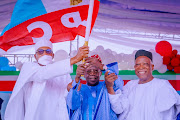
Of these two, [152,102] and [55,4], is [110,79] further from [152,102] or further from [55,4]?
[55,4]

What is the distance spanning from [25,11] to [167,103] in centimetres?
225

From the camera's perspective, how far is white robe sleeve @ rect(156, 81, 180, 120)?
2398 mm

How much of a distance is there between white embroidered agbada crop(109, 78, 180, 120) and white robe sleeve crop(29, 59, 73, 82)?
2.01 ft

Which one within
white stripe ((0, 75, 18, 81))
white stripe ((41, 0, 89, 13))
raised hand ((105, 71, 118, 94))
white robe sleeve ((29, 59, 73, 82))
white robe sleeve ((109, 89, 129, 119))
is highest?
white stripe ((41, 0, 89, 13))

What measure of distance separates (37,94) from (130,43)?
3.56 m

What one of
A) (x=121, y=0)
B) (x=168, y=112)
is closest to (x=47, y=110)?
(x=168, y=112)

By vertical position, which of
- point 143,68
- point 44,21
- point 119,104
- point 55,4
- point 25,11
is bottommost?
point 119,104

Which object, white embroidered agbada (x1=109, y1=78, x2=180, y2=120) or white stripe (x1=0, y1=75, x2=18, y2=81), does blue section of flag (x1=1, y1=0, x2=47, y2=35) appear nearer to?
white stripe (x1=0, y1=75, x2=18, y2=81)

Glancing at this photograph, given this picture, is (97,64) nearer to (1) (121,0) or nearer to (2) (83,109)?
(2) (83,109)

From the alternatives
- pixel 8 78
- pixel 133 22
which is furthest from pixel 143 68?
pixel 8 78

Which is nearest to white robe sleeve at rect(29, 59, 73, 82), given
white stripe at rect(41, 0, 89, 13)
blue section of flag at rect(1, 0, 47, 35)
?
blue section of flag at rect(1, 0, 47, 35)

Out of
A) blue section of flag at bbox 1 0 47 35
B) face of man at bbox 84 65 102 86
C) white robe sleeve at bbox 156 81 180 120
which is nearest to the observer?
white robe sleeve at bbox 156 81 180 120

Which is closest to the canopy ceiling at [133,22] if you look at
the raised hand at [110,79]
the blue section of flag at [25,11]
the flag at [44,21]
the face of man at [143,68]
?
the flag at [44,21]

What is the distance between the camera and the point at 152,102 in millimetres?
2490
